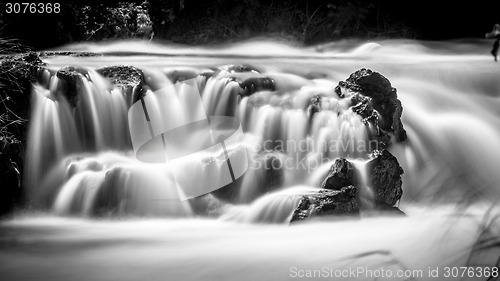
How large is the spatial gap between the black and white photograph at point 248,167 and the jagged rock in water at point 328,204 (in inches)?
0.6

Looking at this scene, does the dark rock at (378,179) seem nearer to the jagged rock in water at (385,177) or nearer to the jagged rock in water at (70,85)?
the jagged rock in water at (385,177)

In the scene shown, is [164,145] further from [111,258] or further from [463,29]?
[463,29]

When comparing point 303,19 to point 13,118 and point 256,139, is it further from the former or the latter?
point 13,118

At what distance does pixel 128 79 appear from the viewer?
7316 mm

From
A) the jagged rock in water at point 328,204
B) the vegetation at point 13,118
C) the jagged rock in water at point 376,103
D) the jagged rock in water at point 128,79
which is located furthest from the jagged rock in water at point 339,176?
the vegetation at point 13,118

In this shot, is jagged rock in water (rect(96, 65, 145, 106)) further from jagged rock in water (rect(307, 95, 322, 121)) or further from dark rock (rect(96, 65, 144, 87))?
jagged rock in water (rect(307, 95, 322, 121))

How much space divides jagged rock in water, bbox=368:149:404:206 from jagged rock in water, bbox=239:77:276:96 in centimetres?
186

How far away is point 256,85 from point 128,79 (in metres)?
1.61

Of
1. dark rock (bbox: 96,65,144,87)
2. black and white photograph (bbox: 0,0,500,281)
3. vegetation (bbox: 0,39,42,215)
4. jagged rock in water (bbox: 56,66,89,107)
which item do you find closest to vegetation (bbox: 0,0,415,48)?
black and white photograph (bbox: 0,0,500,281)

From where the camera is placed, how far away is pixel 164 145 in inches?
275

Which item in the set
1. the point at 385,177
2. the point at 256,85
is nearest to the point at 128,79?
the point at 256,85

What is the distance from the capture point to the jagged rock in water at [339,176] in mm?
5797

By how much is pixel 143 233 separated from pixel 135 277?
1217 millimetres

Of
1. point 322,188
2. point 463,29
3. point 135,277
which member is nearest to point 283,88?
point 322,188
